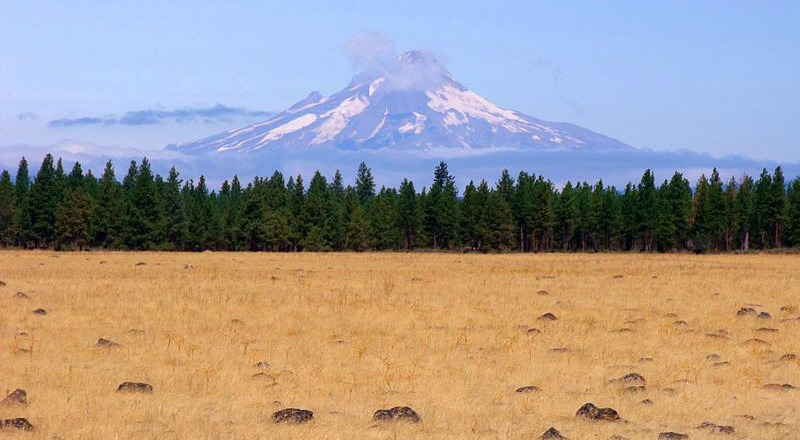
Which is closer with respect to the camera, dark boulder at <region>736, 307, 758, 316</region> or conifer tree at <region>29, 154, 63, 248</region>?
dark boulder at <region>736, 307, 758, 316</region>

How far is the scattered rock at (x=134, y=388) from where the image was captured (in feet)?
46.0

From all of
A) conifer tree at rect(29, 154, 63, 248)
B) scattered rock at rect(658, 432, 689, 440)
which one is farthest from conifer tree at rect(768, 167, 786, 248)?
scattered rock at rect(658, 432, 689, 440)

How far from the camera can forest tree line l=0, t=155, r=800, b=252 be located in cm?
10956

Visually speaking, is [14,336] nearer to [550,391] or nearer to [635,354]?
[550,391]

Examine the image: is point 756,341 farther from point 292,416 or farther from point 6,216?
point 6,216

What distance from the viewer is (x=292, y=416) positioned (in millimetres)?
12414

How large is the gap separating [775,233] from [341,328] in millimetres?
117722

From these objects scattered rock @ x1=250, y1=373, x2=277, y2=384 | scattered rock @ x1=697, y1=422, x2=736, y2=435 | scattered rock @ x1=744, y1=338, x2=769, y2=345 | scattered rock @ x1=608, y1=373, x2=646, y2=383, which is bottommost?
scattered rock @ x1=250, y1=373, x2=277, y2=384

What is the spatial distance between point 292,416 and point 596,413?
14.6ft

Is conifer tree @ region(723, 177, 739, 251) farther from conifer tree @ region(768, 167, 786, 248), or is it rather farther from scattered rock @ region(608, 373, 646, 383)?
scattered rock @ region(608, 373, 646, 383)

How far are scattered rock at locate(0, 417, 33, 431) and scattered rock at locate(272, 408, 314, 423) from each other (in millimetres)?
3236

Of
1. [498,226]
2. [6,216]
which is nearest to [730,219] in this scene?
[498,226]

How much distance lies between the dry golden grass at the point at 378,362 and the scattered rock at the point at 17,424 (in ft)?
0.72

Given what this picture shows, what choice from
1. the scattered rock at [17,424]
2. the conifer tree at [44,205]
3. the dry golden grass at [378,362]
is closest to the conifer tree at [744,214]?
the conifer tree at [44,205]
